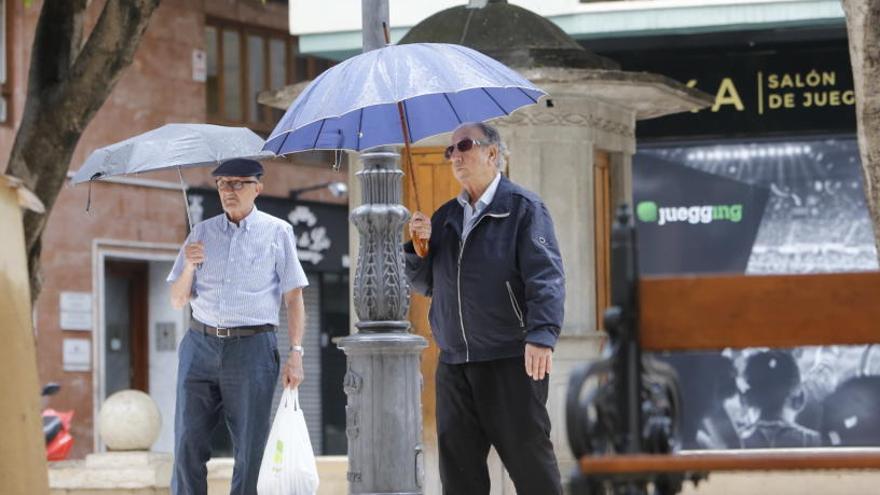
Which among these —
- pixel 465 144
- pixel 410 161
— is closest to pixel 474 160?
pixel 465 144

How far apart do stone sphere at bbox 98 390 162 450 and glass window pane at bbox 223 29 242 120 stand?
1498cm

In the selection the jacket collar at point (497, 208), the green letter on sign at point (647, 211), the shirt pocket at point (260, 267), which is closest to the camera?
the jacket collar at point (497, 208)

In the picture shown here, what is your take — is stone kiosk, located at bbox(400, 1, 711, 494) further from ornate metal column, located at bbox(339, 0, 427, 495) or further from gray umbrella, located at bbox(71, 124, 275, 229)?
ornate metal column, located at bbox(339, 0, 427, 495)

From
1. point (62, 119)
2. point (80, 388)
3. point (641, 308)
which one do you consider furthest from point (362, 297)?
point (80, 388)

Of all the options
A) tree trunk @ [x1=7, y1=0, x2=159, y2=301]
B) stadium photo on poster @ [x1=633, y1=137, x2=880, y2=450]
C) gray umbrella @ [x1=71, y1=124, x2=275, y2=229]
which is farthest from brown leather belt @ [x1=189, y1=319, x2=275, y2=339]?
stadium photo on poster @ [x1=633, y1=137, x2=880, y2=450]

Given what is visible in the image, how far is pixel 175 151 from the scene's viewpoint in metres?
9.63

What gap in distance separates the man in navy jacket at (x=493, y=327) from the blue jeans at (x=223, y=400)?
1.52m

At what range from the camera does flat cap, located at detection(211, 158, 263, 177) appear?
9.04m

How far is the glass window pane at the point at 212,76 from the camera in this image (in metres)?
26.8

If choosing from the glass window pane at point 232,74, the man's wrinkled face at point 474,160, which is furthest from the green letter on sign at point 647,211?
the man's wrinkled face at point 474,160

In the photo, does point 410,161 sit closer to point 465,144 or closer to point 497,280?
point 465,144

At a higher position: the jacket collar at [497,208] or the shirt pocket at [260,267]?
the jacket collar at [497,208]

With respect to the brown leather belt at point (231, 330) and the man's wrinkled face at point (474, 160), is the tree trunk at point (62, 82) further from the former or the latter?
the man's wrinkled face at point (474, 160)

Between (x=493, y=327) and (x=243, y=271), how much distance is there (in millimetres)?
2035
